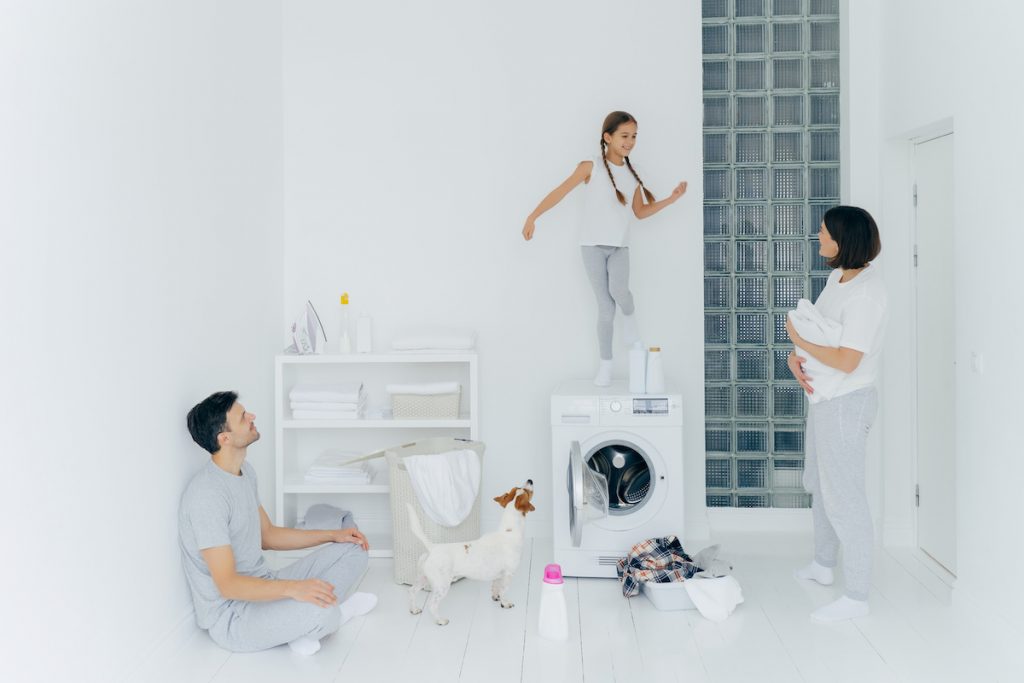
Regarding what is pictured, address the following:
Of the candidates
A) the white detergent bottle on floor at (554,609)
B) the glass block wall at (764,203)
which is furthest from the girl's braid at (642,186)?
the white detergent bottle on floor at (554,609)

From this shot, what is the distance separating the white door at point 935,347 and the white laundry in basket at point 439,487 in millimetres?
1837

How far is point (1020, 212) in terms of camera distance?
8.73ft

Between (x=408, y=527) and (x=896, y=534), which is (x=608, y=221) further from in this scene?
(x=896, y=534)

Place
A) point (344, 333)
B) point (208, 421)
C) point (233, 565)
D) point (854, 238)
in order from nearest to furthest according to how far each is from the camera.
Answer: point (233, 565)
point (208, 421)
point (854, 238)
point (344, 333)

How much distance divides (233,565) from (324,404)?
3.97ft

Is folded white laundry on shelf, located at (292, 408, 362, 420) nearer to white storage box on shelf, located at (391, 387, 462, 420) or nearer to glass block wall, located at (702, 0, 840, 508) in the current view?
white storage box on shelf, located at (391, 387, 462, 420)

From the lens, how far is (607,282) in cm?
396

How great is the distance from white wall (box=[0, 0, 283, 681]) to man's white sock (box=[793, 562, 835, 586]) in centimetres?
223

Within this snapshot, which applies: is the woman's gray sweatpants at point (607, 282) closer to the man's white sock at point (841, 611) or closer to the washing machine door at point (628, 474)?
the washing machine door at point (628, 474)

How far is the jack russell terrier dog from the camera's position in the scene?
3.10m

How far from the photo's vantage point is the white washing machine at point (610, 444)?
3.54 meters

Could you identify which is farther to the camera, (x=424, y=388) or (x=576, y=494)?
(x=424, y=388)

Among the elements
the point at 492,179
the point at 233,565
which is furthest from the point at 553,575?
the point at 492,179

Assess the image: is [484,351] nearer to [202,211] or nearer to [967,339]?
[202,211]
